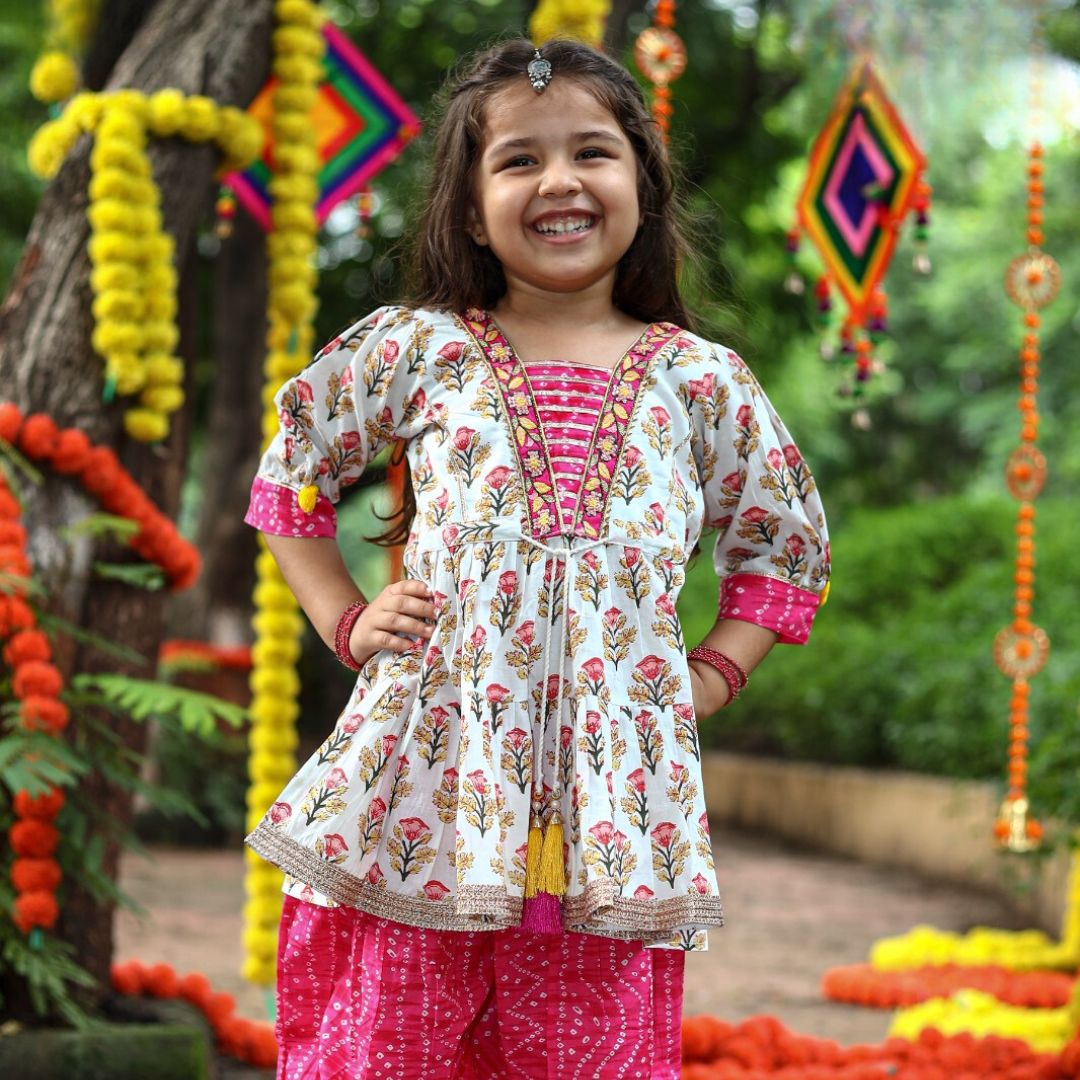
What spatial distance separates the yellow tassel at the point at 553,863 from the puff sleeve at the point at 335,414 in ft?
1.70

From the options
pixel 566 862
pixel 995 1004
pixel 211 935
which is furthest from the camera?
pixel 211 935

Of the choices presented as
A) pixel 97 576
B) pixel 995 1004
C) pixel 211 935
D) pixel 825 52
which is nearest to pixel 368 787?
pixel 97 576

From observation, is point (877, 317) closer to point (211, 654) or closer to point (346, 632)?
point (346, 632)

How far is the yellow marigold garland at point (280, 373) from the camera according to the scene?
385 cm

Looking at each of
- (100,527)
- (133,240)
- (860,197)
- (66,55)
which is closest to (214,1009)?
(100,527)

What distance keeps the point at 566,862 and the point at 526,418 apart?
55 cm

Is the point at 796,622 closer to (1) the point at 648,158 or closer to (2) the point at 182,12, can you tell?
(1) the point at 648,158

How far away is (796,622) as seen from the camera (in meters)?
2.12

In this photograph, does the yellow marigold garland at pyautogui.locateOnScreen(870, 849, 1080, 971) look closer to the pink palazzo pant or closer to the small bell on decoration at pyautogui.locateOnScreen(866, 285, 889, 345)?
the small bell on decoration at pyautogui.locateOnScreen(866, 285, 889, 345)

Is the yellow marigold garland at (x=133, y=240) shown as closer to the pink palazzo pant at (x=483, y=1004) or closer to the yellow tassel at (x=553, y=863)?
the pink palazzo pant at (x=483, y=1004)

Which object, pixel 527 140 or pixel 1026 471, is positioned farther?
pixel 1026 471

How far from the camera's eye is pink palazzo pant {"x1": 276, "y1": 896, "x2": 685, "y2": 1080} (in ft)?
6.33

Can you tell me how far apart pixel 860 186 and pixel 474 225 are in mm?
2544

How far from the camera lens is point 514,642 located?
1915 mm
